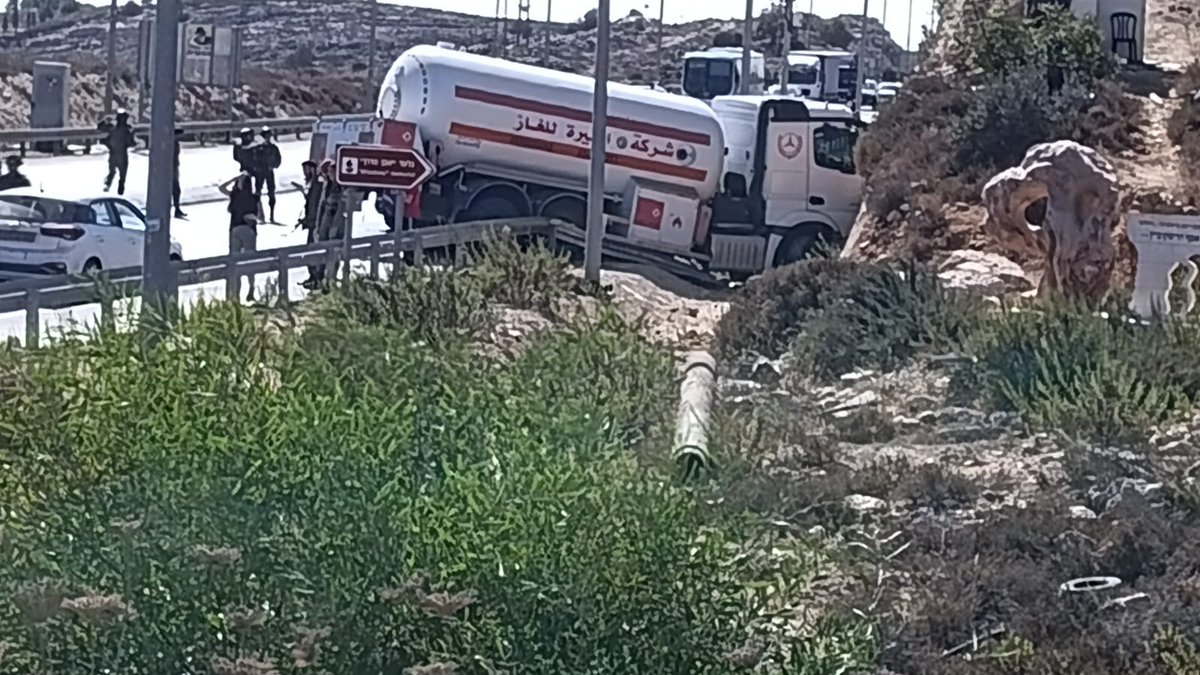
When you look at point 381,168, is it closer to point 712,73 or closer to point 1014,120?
point 1014,120

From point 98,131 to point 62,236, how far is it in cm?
2344

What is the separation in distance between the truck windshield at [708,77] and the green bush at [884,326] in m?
41.4

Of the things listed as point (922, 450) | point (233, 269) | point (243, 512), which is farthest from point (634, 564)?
point (233, 269)

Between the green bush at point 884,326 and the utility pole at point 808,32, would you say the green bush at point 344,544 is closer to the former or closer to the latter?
the green bush at point 884,326

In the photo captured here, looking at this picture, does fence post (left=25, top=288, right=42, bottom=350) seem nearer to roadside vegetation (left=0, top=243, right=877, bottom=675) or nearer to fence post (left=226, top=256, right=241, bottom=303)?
fence post (left=226, top=256, right=241, bottom=303)

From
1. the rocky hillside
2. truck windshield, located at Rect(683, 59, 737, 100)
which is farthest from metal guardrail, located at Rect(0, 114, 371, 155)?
the rocky hillside

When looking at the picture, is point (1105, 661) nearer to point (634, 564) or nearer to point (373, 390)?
point (634, 564)

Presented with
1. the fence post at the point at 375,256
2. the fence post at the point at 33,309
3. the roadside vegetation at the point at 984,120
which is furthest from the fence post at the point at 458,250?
the fence post at the point at 33,309

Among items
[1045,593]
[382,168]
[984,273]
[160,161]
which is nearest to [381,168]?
[382,168]

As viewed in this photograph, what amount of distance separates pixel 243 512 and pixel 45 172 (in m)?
37.2

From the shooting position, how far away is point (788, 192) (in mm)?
29766

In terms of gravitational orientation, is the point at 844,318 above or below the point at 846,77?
below

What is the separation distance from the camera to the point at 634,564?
644 centimetres

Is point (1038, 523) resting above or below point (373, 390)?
below
